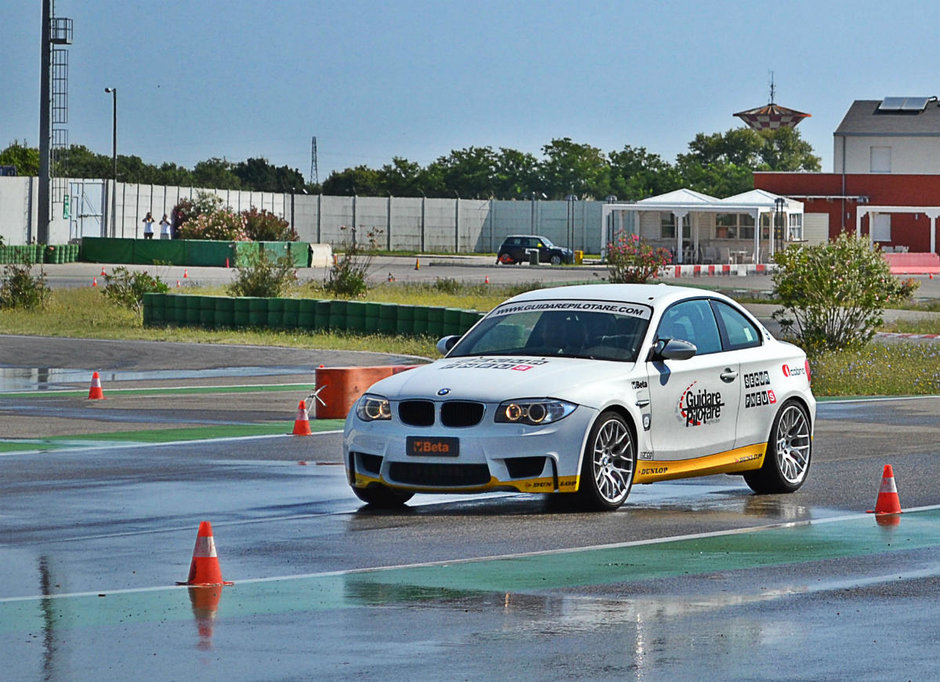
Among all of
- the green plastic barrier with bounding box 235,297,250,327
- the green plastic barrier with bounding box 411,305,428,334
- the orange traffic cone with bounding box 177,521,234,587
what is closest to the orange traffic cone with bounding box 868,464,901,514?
the orange traffic cone with bounding box 177,521,234,587

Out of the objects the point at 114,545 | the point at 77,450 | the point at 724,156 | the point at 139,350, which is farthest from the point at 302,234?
the point at 114,545

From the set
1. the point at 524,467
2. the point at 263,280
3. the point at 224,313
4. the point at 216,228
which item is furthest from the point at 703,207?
the point at 524,467

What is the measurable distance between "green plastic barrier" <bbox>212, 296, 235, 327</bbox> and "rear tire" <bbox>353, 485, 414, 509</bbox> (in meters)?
22.6

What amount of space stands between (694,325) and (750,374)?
2.00 ft

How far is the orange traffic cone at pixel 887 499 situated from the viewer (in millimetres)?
11562

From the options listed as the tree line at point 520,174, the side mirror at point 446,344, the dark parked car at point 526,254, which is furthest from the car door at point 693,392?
the tree line at point 520,174

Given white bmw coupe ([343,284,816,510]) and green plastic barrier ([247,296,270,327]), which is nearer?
white bmw coupe ([343,284,816,510])

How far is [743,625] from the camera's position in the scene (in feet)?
25.4

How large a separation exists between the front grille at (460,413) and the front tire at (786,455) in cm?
279

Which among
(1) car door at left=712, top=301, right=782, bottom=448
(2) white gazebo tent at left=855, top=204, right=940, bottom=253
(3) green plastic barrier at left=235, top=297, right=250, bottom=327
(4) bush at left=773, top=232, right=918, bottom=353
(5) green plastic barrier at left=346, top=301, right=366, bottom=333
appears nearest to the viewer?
(1) car door at left=712, top=301, right=782, bottom=448

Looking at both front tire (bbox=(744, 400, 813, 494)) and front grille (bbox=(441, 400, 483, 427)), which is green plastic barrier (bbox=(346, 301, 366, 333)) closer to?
front tire (bbox=(744, 400, 813, 494))

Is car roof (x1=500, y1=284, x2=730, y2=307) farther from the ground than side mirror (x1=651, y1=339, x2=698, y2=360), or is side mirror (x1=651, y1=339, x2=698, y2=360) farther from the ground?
car roof (x1=500, y1=284, x2=730, y2=307)

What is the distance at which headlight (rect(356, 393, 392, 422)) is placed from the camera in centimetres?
1155

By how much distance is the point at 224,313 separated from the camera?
34156 mm
